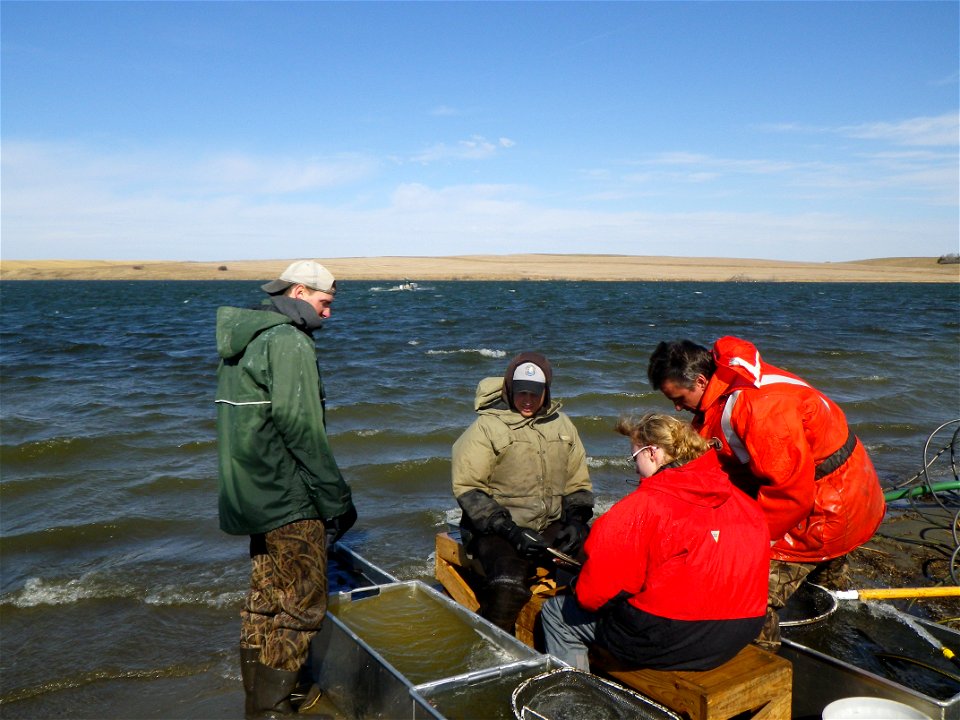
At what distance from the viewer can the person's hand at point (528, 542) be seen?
4789 millimetres

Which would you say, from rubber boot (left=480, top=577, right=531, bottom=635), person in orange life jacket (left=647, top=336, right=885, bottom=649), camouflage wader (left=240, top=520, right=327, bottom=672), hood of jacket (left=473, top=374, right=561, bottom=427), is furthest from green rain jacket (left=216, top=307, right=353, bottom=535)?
person in orange life jacket (left=647, top=336, right=885, bottom=649)

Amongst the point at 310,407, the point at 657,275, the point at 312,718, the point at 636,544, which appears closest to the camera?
the point at 636,544

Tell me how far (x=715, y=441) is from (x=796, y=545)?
3.88 feet

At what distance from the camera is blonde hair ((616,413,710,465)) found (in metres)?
3.67

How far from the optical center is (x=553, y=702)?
3662 mm

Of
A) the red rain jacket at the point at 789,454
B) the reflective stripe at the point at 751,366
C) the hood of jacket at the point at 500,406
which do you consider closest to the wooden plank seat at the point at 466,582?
the hood of jacket at the point at 500,406

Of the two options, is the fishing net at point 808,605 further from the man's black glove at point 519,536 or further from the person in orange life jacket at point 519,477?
the man's black glove at point 519,536

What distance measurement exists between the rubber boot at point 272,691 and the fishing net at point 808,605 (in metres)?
3.12

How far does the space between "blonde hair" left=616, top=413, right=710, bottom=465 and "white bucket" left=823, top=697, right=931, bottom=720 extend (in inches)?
→ 52.7

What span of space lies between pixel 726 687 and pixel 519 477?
6.55 ft

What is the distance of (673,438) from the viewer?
3.68 meters

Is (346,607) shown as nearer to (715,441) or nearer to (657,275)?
(715,441)

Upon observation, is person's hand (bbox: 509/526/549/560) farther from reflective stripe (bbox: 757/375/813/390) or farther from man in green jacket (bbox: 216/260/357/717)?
reflective stripe (bbox: 757/375/813/390)

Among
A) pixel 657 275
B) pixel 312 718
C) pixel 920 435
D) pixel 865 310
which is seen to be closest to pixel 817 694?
pixel 312 718
